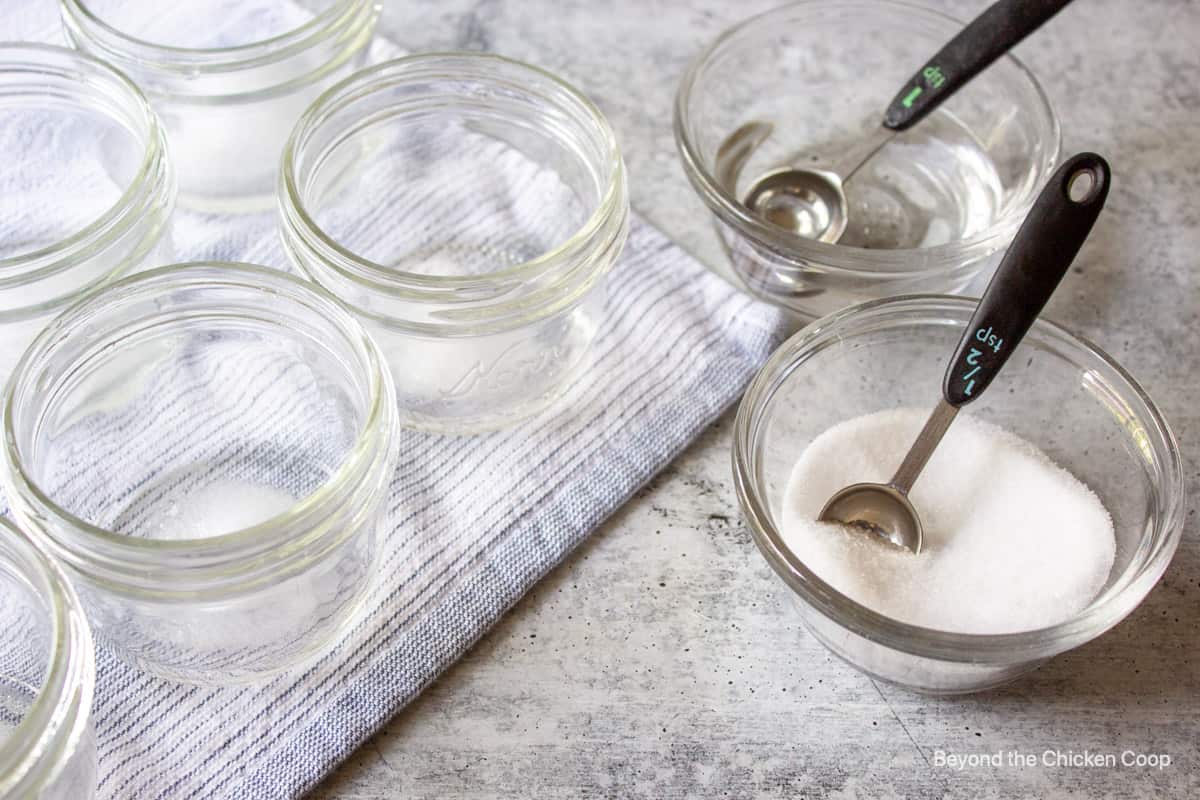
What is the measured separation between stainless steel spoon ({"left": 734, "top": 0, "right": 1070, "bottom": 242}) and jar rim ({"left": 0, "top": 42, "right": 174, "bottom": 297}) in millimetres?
524

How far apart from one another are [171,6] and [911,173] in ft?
2.48

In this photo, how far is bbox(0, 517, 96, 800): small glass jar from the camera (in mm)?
722

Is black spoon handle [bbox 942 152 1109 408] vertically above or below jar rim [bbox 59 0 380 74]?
below

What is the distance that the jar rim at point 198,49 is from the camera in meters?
1.07

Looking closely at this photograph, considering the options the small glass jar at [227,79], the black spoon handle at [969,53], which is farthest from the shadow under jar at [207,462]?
the black spoon handle at [969,53]

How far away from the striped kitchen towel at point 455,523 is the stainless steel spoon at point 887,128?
120 millimetres

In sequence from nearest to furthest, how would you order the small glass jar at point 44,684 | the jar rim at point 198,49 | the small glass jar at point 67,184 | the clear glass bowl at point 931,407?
the small glass jar at point 44,684
the clear glass bowl at point 931,407
the small glass jar at point 67,184
the jar rim at point 198,49

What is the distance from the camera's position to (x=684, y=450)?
1051 mm

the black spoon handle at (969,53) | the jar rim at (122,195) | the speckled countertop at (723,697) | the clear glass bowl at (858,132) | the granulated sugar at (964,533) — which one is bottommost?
the speckled countertop at (723,697)

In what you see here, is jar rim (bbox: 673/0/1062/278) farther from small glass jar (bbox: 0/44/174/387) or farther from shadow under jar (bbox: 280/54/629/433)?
small glass jar (bbox: 0/44/174/387)

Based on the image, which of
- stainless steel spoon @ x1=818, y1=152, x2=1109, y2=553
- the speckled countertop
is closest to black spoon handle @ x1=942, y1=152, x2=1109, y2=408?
stainless steel spoon @ x1=818, y1=152, x2=1109, y2=553

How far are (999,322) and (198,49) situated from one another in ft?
2.31

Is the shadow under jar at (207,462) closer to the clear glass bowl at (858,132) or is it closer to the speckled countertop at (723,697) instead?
the speckled countertop at (723,697)

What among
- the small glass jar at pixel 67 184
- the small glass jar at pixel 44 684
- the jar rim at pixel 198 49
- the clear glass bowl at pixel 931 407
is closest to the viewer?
the small glass jar at pixel 44 684
